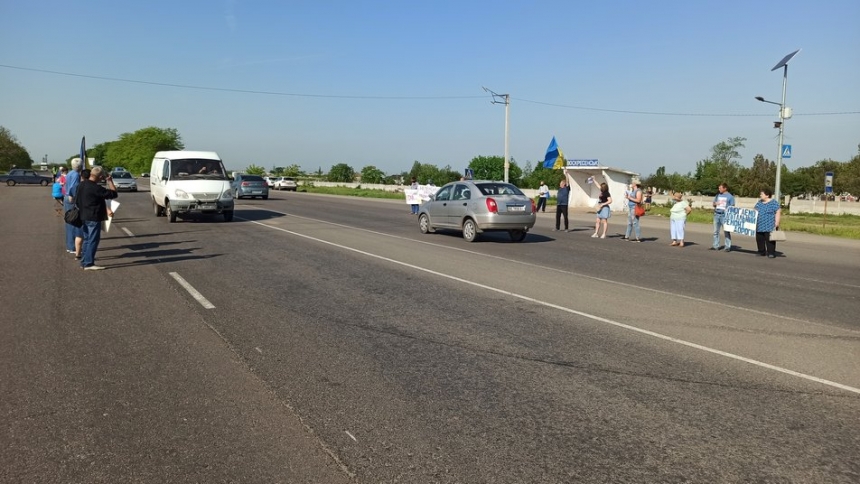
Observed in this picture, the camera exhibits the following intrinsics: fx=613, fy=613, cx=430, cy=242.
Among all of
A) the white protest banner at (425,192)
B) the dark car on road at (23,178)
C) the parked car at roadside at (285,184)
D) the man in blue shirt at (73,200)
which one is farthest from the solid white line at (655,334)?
the dark car on road at (23,178)

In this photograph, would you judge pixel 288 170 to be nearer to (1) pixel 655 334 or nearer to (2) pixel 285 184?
(2) pixel 285 184

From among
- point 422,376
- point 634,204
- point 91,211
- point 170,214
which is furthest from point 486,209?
point 422,376

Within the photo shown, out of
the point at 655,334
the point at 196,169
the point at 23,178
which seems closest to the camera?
the point at 655,334

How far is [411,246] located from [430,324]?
8.23m

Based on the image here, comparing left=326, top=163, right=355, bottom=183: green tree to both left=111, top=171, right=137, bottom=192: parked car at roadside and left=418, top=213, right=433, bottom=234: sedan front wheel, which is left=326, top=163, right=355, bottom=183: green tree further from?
left=418, top=213, right=433, bottom=234: sedan front wheel

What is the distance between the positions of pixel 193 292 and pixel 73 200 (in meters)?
4.35

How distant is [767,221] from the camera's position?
14734mm

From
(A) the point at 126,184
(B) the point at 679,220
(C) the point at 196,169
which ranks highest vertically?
(C) the point at 196,169

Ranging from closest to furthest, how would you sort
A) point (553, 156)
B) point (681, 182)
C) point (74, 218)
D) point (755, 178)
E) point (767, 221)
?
1. point (74, 218)
2. point (767, 221)
3. point (553, 156)
4. point (755, 178)
5. point (681, 182)

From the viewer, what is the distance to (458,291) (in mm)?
9086

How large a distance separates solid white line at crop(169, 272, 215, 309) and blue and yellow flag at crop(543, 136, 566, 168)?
1165 inches

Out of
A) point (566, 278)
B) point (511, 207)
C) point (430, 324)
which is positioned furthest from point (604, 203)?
point (430, 324)

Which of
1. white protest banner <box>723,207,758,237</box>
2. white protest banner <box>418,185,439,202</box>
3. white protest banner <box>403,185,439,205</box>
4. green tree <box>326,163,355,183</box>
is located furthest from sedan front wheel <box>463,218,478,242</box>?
green tree <box>326,163,355,183</box>

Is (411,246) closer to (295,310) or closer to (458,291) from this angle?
(458,291)
